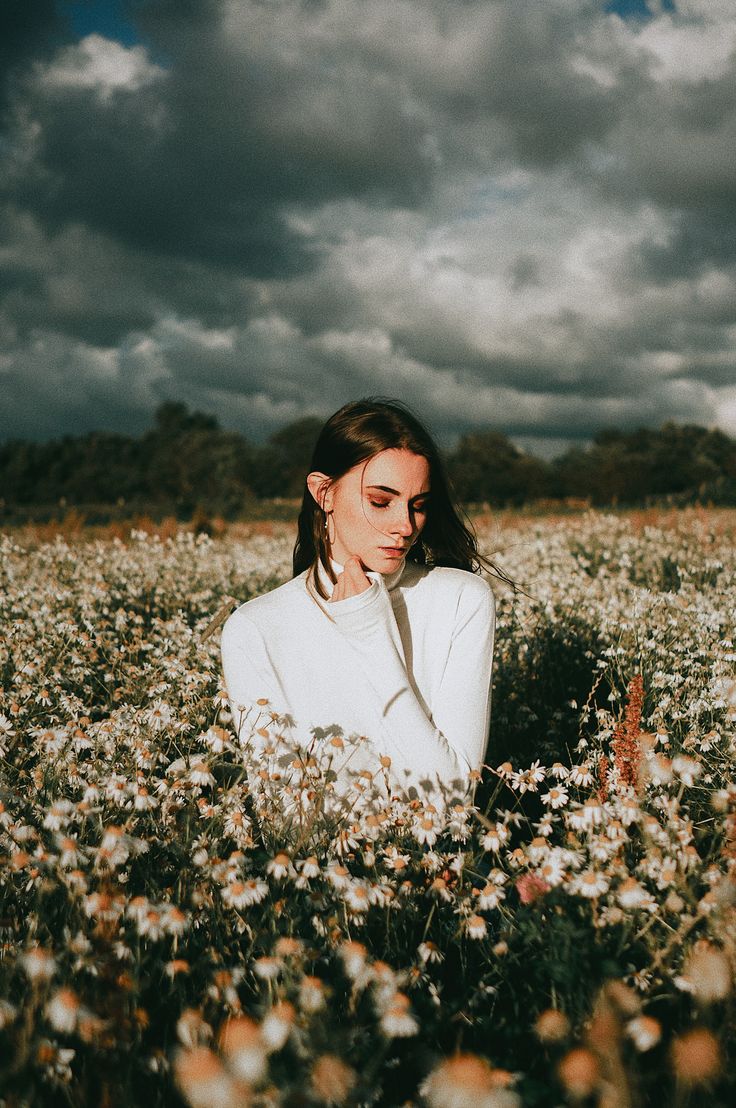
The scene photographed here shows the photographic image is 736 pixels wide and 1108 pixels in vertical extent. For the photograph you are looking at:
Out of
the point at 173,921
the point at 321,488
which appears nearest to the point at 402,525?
the point at 321,488

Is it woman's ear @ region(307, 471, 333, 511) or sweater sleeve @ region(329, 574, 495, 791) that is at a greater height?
woman's ear @ region(307, 471, 333, 511)

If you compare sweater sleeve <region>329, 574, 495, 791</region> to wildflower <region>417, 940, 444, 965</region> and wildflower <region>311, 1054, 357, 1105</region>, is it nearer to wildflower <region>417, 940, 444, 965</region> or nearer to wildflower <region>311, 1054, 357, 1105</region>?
wildflower <region>417, 940, 444, 965</region>

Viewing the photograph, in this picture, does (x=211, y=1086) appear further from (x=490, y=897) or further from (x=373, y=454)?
(x=373, y=454)

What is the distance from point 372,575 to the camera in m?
2.89

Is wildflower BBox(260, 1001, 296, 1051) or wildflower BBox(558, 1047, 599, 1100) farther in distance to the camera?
wildflower BBox(260, 1001, 296, 1051)

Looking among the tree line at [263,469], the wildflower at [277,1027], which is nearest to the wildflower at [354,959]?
the wildflower at [277,1027]

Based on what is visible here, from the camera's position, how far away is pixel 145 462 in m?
61.4

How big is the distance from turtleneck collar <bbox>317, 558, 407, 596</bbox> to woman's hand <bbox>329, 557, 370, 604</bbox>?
0.05 meters

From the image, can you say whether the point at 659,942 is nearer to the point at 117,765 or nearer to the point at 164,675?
the point at 117,765

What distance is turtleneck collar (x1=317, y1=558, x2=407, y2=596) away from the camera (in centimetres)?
292

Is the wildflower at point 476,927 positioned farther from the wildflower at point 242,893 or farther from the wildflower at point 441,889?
the wildflower at point 242,893

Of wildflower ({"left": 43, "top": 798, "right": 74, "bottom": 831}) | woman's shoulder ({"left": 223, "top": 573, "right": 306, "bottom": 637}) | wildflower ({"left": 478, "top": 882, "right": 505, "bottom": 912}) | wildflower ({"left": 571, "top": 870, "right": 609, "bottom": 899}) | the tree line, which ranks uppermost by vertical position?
the tree line

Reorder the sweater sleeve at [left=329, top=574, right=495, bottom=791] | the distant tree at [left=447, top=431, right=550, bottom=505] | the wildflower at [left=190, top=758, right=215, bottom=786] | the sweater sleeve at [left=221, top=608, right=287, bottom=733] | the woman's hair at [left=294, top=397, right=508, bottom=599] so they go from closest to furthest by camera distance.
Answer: the wildflower at [left=190, top=758, right=215, bottom=786], the sweater sleeve at [left=329, top=574, right=495, bottom=791], the sweater sleeve at [left=221, top=608, right=287, bottom=733], the woman's hair at [left=294, top=397, right=508, bottom=599], the distant tree at [left=447, top=431, right=550, bottom=505]

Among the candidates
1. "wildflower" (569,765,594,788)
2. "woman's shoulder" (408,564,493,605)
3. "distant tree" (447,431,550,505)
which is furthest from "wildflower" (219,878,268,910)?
"distant tree" (447,431,550,505)
